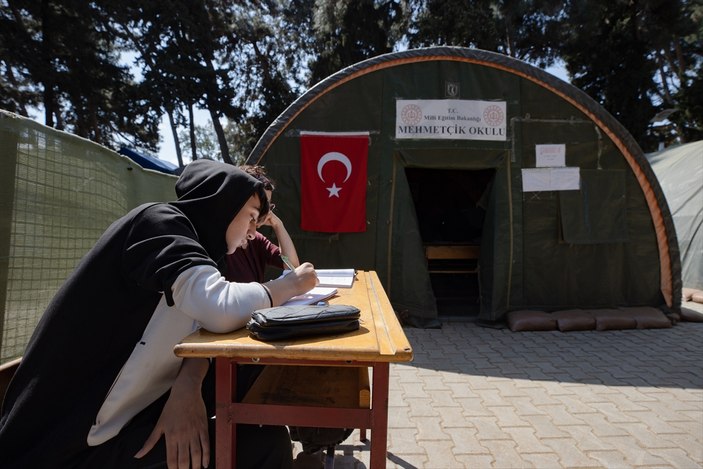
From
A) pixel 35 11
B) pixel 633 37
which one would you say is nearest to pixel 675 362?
pixel 633 37

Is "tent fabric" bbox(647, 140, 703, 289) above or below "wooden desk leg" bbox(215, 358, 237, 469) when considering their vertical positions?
above

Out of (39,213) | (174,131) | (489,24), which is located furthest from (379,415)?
(174,131)

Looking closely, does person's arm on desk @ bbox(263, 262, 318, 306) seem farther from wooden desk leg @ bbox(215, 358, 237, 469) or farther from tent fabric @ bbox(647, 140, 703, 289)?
tent fabric @ bbox(647, 140, 703, 289)

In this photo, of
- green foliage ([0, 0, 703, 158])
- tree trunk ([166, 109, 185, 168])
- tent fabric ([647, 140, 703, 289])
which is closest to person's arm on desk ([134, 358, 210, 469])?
tent fabric ([647, 140, 703, 289])

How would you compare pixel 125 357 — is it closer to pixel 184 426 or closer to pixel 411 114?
pixel 184 426

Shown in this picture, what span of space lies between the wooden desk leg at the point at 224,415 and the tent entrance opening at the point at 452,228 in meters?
5.42

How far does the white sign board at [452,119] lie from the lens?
5453 mm

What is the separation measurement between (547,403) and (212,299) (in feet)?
9.91

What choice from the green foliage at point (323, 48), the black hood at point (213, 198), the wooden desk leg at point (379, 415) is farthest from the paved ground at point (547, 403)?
the green foliage at point (323, 48)

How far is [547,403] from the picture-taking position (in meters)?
3.38

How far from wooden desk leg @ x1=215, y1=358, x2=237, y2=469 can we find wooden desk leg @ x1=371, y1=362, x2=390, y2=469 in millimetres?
461

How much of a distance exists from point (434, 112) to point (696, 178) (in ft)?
17.7

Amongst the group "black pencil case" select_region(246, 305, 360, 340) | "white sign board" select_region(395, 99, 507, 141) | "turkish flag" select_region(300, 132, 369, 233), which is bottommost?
"black pencil case" select_region(246, 305, 360, 340)

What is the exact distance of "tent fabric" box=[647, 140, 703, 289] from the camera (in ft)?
23.3
